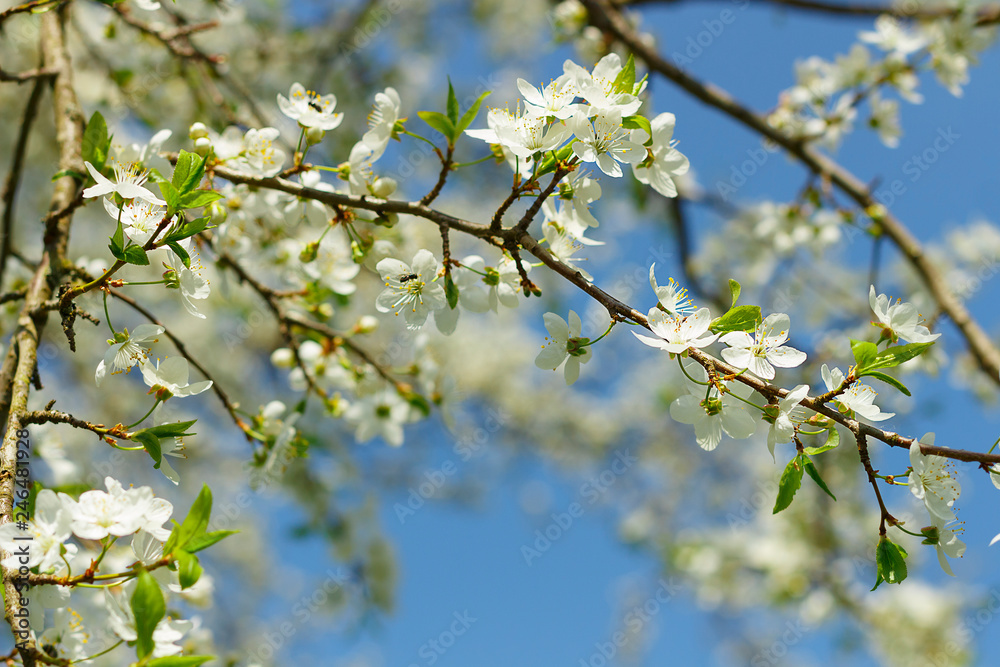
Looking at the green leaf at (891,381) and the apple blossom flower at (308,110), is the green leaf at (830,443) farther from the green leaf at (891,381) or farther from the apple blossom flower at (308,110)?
the apple blossom flower at (308,110)

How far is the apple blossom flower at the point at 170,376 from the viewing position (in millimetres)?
1170

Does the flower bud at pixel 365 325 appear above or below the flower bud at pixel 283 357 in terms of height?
above

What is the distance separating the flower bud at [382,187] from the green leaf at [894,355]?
93 cm

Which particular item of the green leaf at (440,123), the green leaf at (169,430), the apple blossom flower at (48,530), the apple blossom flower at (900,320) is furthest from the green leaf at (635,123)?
the apple blossom flower at (48,530)

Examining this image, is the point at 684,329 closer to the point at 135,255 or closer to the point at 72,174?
the point at 135,255

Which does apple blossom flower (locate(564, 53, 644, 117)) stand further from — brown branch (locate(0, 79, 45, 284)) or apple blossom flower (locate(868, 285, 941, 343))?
brown branch (locate(0, 79, 45, 284))

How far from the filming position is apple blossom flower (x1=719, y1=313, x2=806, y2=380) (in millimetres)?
1060

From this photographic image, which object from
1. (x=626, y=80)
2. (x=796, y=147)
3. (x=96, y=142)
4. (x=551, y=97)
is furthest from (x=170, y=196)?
(x=796, y=147)

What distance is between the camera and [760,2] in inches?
123

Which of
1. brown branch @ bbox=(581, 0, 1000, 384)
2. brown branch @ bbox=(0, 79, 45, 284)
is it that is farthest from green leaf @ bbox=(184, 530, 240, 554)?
brown branch @ bbox=(581, 0, 1000, 384)

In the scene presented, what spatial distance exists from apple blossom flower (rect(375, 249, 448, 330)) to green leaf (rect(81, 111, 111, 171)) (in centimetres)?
57

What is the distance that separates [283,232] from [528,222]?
1.07 metres

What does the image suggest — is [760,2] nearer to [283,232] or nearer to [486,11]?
[283,232]

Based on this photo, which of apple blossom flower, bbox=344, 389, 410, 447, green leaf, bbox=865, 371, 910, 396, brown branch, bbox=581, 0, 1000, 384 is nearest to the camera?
green leaf, bbox=865, 371, 910, 396
